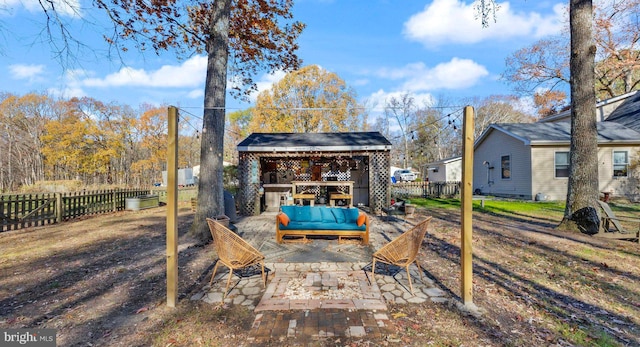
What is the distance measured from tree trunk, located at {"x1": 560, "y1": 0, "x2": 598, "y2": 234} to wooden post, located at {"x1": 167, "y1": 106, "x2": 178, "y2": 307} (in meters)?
9.01

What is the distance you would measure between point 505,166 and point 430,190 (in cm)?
435

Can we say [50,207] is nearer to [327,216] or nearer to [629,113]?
[327,216]

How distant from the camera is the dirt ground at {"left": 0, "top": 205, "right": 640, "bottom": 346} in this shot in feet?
8.71

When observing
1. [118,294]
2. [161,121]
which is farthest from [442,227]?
[161,121]

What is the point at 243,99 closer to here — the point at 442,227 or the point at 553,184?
the point at 442,227

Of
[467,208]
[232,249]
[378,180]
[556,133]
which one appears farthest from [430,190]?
[232,249]

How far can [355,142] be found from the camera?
36.9 ft

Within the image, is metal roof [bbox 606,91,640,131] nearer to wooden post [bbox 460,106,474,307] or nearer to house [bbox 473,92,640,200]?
house [bbox 473,92,640,200]

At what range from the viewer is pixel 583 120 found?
6.98m

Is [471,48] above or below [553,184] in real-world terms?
above

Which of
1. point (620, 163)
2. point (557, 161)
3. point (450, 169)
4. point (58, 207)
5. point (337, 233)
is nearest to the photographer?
point (337, 233)

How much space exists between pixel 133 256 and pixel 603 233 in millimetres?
10430

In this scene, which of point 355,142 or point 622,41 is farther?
point 622,41

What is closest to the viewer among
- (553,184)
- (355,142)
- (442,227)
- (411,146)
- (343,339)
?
(343,339)
